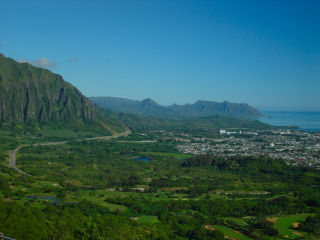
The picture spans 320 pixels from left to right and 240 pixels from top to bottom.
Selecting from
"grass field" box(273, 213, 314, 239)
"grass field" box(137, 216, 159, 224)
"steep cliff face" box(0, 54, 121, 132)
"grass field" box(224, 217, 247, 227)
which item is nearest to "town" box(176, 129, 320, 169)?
"grass field" box(273, 213, 314, 239)

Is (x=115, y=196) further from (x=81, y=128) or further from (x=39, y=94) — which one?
(x=39, y=94)

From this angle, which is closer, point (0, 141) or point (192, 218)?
point (192, 218)

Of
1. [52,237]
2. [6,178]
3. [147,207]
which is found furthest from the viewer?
[6,178]

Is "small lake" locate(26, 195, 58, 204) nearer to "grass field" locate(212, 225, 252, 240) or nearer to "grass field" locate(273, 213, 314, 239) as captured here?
"grass field" locate(212, 225, 252, 240)

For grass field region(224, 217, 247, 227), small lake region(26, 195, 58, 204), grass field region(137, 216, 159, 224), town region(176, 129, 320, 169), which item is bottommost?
small lake region(26, 195, 58, 204)

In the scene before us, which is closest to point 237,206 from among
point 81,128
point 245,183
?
point 245,183

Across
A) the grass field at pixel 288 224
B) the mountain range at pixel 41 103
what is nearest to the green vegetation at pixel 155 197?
the grass field at pixel 288 224

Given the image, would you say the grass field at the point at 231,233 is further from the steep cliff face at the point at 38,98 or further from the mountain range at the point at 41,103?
the steep cliff face at the point at 38,98

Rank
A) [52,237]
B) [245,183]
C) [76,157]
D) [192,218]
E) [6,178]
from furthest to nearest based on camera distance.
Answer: [76,157], [245,183], [6,178], [192,218], [52,237]
